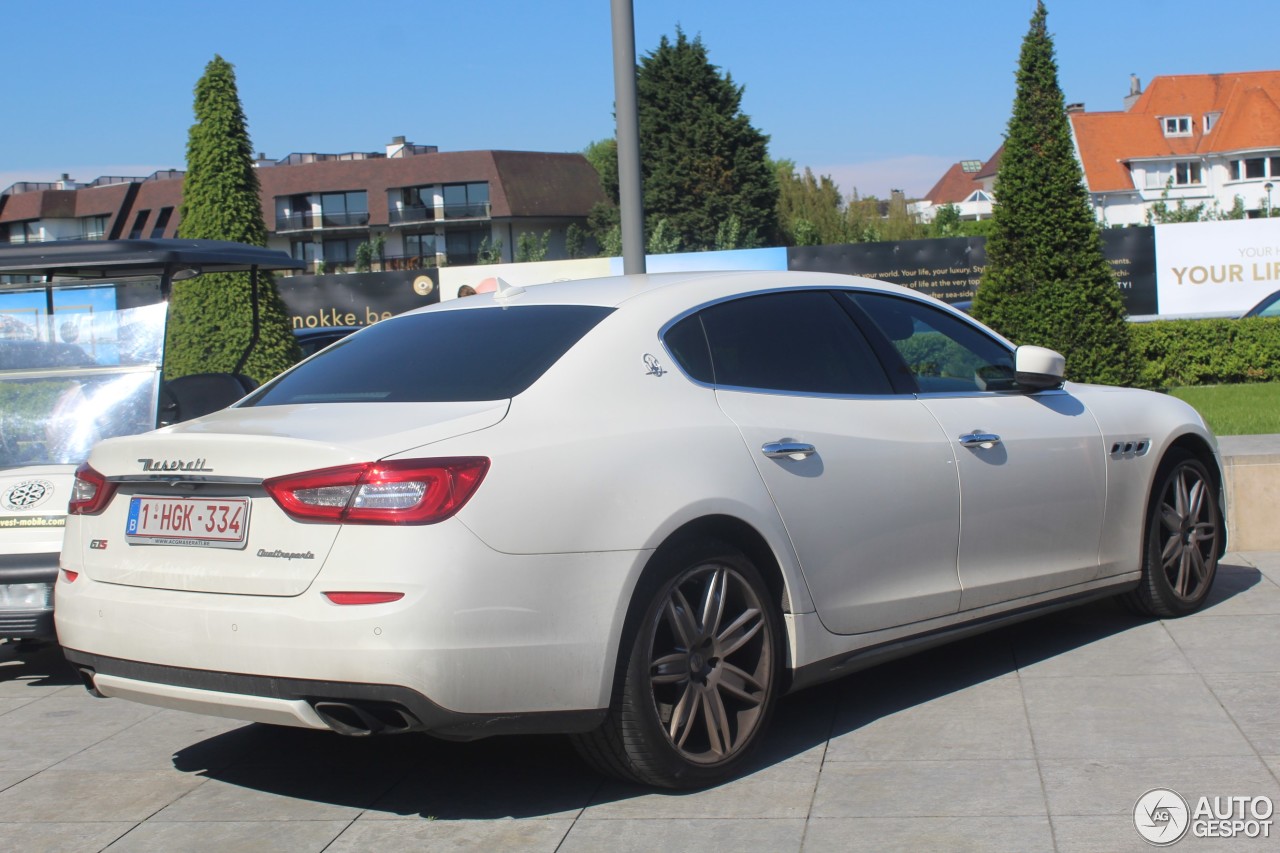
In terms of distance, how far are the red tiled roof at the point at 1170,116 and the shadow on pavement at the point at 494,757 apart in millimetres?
95990

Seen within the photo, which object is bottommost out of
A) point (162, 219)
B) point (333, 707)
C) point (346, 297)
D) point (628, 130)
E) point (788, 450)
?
point (333, 707)

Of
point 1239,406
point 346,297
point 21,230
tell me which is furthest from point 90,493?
point 21,230

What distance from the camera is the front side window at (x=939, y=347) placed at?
5586mm

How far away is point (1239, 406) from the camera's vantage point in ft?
45.7

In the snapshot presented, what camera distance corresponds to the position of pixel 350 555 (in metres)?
3.85

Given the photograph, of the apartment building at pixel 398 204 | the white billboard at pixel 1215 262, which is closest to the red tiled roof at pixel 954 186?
the apartment building at pixel 398 204

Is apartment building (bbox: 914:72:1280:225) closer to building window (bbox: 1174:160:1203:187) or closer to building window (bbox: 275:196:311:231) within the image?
building window (bbox: 1174:160:1203:187)

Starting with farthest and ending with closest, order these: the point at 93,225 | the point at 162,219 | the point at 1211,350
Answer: the point at 93,225 < the point at 162,219 < the point at 1211,350

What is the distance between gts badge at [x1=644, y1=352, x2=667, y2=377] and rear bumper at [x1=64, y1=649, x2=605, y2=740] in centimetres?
109

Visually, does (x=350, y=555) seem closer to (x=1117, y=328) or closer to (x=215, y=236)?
(x=1117, y=328)

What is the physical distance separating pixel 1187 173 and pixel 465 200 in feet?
160

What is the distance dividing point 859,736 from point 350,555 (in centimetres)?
203

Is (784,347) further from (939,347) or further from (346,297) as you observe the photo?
(346,297)

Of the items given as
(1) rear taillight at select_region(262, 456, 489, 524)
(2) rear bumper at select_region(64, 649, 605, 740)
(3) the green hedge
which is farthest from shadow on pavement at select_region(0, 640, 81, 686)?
(3) the green hedge
